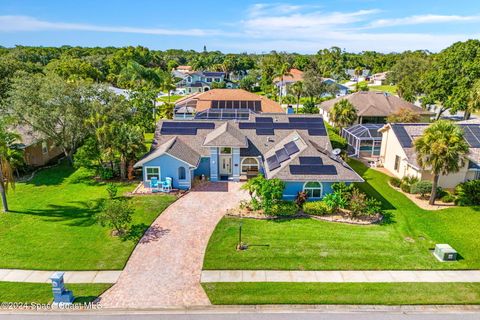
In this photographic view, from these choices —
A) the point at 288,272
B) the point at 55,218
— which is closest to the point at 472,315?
the point at 288,272

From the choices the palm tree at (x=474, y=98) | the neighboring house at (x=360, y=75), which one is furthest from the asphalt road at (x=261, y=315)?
the neighboring house at (x=360, y=75)

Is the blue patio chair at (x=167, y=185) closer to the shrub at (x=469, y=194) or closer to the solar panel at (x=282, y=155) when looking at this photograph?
the solar panel at (x=282, y=155)

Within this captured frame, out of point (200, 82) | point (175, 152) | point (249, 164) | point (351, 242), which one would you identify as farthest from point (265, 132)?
point (200, 82)

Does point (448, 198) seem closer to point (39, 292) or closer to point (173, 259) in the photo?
point (173, 259)

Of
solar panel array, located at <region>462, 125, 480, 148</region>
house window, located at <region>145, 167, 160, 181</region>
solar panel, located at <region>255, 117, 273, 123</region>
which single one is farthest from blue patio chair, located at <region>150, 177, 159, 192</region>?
solar panel array, located at <region>462, 125, 480, 148</region>

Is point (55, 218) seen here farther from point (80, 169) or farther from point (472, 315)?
point (472, 315)

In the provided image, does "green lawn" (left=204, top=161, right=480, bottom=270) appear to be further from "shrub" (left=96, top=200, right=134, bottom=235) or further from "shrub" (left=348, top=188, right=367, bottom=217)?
"shrub" (left=96, top=200, right=134, bottom=235)
